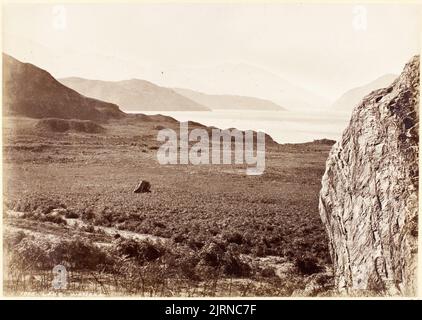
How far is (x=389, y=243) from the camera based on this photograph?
8.25 metres

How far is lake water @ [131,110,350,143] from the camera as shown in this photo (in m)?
9.30

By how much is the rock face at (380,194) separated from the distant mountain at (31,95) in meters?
4.57

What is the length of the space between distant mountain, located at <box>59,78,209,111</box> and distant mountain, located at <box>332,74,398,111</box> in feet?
7.78

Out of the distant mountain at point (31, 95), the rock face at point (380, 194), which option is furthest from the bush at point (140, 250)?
the rock face at point (380, 194)

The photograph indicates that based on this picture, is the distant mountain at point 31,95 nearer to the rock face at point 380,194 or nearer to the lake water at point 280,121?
the lake water at point 280,121

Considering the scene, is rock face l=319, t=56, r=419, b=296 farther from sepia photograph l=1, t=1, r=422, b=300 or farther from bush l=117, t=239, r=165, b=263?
bush l=117, t=239, r=165, b=263

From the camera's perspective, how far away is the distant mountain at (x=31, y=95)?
30.0ft

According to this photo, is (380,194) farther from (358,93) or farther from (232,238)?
(232,238)

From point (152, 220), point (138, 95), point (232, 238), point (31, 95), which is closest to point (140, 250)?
point (152, 220)

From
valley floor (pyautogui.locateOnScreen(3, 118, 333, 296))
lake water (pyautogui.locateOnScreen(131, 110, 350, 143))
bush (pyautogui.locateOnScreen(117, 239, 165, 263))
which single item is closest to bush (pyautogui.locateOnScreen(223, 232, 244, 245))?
valley floor (pyautogui.locateOnScreen(3, 118, 333, 296))

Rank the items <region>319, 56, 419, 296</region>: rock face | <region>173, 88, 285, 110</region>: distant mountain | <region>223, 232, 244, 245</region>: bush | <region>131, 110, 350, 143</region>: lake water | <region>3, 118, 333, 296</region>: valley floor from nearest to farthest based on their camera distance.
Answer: <region>319, 56, 419, 296</region>: rock face, <region>3, 118, 333, 296</region>: valley floor, <region>223, 232, 244, 245</region>: bush, <region>131, 110, 350, 143</region>: lake water, <region>173, 88, 285, 110</region>: distant mountain
